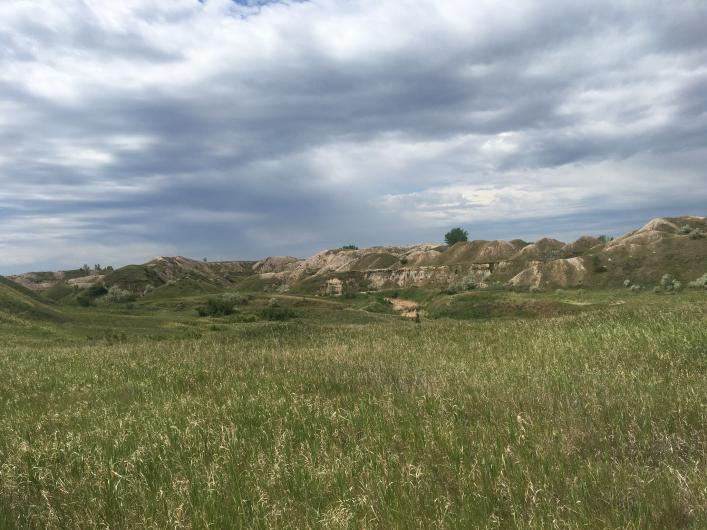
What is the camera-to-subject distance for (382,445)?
17.8 feet

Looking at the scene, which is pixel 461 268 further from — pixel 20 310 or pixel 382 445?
pixel 382 445

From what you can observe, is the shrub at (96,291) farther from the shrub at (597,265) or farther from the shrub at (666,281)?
the shrub at (666,281)

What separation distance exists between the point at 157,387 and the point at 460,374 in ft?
23.0

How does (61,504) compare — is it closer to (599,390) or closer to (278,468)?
(278,468)

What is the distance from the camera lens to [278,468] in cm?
479

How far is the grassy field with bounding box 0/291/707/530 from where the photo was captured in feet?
12.9

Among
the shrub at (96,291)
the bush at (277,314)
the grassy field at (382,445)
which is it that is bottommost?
the bush at (277,314)

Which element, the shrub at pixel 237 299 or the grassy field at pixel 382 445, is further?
the shrub at pixel 237 299

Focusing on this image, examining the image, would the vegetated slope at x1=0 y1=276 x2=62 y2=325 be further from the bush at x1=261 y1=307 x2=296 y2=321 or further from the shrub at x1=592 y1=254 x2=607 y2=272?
the shrub at x1=592 y1=254 x2=607 y2=272

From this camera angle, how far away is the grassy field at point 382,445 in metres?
3.93

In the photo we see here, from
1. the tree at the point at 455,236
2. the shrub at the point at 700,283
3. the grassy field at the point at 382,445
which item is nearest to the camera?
the grassy field at the point at 382,445

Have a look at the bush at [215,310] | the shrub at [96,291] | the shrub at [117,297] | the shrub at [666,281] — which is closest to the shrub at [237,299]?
the bush at [215,310]

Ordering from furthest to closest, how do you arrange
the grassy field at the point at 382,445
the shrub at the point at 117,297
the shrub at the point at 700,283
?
the shrub at the point at 117,297 < the shrub at the point at 700,283 < the grassy field at the point at 382,445

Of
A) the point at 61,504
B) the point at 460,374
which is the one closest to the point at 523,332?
the point at 460,374
